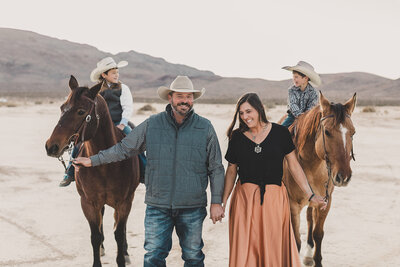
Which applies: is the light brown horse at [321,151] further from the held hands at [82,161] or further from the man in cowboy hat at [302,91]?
the held hands at [82,161]

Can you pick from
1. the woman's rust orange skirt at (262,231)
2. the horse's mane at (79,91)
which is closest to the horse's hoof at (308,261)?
the woman's rust orange skirt at (262,231)

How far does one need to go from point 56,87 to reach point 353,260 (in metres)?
147

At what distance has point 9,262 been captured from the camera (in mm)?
5531

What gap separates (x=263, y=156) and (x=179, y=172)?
0.78m

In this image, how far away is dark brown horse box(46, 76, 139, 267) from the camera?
4168 mm

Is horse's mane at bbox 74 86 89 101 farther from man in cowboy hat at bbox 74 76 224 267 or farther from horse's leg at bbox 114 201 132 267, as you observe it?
horse's leg at bbox 114 201 132 267

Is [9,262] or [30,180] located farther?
[30,180]

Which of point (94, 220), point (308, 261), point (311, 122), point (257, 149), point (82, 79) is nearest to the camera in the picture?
point (257, 149)

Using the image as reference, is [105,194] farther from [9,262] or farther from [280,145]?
[280,145]

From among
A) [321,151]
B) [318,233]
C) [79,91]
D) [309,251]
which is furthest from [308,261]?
[79,91]

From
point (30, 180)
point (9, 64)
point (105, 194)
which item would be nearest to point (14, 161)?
point (30, 180)

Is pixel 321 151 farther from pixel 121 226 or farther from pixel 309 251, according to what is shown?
pixel 121 226

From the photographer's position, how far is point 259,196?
12.4ft

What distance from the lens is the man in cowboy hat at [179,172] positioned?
382 cm
